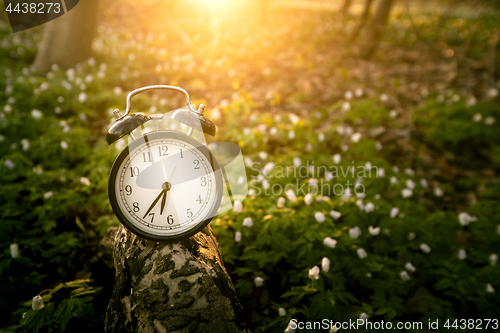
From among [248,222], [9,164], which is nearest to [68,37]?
[9,164]

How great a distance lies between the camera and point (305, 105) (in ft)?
20.4

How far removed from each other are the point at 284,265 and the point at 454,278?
1676mm

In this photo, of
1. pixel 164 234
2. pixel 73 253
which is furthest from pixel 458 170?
pixel 73 253

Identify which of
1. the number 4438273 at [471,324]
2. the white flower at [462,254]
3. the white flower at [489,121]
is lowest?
the number 4438273 at [471,324]

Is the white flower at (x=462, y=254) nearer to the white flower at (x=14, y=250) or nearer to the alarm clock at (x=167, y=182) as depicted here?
the alarm clock at (x=167, y=182)

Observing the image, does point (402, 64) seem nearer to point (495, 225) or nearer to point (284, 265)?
point (495, 225)

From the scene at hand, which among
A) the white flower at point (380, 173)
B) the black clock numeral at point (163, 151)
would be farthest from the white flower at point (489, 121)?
the black clock numeral at point (163, 151)

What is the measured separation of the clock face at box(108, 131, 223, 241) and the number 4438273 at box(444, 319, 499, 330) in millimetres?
2307

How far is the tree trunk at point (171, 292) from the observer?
160 centimetres

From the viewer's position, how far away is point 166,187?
1789 millimetres

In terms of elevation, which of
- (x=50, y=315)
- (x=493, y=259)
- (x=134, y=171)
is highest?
(x=134, y=171)

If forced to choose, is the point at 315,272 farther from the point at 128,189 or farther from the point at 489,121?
the point at 489,121

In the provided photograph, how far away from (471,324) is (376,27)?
8.81m

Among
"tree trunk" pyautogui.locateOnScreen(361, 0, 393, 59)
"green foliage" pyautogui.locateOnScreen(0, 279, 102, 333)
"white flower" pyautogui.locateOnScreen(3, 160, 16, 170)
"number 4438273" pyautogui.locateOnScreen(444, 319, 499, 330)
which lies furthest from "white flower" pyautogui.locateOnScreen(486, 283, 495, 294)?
"tree trunk" pyautogui.locateOnScreen(361, 0, 393, 59)
